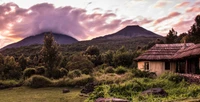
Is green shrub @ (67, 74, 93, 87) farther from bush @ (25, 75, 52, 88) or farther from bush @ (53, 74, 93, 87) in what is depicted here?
bush @ (25, 75, 52, 88)

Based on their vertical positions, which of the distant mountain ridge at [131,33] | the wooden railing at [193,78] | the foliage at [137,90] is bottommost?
the foliage at [137,90]

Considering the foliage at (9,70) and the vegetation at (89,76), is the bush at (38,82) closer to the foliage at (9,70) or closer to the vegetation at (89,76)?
the vegetation at (89,76)

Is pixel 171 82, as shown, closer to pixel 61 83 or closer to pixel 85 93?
pixel 85 93

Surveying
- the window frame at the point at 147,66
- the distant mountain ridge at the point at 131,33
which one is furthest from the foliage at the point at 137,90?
the distant mountain ridge at the point at 131,33

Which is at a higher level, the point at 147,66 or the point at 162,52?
the point at 162,52

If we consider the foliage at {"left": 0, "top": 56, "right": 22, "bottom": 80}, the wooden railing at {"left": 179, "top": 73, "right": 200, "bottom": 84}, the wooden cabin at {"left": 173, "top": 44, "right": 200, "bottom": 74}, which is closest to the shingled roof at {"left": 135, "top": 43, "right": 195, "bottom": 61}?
the wooden cabin at {"left": 173, "top": 44, "right": 200, "bottom": 74}

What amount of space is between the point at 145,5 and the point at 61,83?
34.7 ft

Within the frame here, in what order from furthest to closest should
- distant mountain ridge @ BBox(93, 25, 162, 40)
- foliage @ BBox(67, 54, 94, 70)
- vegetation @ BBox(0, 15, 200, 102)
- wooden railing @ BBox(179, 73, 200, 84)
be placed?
distant mountain ridge @ BBox(93, 25, 162, 40), foliage @ BBox(67, 54, 94, 70), wooden railing @ BBox(179, 73, 200, 84), vegetation @ BBox(0, 15, 200, 102)

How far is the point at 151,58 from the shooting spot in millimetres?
27016

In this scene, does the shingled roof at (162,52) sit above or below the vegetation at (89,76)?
above

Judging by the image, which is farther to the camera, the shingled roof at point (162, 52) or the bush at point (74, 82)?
the shingled roof at point (162, 52)

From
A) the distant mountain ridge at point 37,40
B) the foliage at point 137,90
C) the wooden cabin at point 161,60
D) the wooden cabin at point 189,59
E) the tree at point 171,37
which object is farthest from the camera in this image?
the distant mountain ridge at point 37,40

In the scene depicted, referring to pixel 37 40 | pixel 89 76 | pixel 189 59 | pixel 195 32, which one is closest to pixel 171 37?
pixel 195 32

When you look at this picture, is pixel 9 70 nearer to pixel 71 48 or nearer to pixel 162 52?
pixel 162 52
